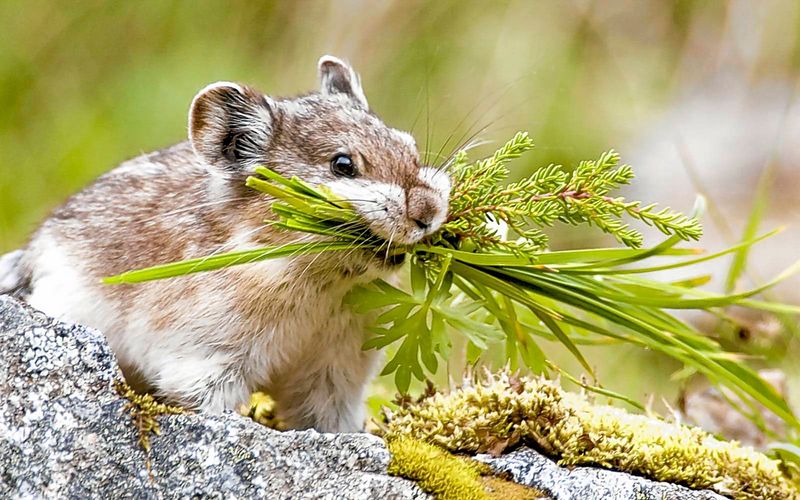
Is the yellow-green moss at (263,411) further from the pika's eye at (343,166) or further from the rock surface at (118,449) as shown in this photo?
the rock surface at (118,449)

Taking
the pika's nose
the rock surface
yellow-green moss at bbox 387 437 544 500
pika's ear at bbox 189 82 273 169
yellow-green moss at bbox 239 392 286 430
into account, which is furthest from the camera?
yellow-green moss at bbox 239 392 286 430

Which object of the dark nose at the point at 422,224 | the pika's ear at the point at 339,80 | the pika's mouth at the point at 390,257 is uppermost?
the pika's ear at the point at 339,80

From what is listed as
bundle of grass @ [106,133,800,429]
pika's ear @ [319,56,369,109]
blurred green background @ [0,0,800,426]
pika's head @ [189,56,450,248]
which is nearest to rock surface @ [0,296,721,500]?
bundle of grass @ [106,133,800,429]

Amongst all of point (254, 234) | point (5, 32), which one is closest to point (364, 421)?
point (254, 234)

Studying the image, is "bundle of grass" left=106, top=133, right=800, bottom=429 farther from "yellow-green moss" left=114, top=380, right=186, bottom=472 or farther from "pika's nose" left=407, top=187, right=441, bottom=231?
"yellow-green moss" left=114, top=380, right=186, bottom=472

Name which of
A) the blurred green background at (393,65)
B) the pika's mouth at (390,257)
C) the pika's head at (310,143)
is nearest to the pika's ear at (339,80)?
the pika's head at (310,143)

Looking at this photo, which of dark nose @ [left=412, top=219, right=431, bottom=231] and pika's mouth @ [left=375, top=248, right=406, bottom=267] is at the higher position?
dark nose @ [left=412, top=219, right=431, bottom=231]
